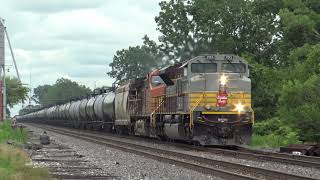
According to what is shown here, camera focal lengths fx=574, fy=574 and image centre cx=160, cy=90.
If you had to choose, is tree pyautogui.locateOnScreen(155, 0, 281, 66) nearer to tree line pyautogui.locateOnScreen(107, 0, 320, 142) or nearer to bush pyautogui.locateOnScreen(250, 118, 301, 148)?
tree line pyautogui.locateOnScreen(107, 0, 320, 142)

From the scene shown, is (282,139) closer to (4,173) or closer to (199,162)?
(199,162)

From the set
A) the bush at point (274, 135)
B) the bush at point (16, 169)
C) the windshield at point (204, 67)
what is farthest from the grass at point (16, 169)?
the bush at point (274, 135)

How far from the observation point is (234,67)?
22703 mm

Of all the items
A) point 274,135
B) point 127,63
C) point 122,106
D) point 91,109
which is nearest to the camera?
point 274,135

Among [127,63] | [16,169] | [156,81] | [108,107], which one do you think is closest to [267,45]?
[108,107]

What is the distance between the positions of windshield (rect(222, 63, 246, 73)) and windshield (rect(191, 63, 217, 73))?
1.29 ft

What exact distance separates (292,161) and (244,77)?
712cm

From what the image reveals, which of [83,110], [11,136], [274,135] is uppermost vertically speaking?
[83,110]

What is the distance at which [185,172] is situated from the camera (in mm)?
14547

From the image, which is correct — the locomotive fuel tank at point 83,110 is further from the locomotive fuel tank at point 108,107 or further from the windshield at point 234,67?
the windshield at point 234,67

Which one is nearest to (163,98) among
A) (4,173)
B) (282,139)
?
(282,139)

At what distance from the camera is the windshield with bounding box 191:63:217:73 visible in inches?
885

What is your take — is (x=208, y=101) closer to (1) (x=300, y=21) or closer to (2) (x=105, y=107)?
(1) (x=300, y=21)

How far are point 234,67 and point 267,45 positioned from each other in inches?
822
